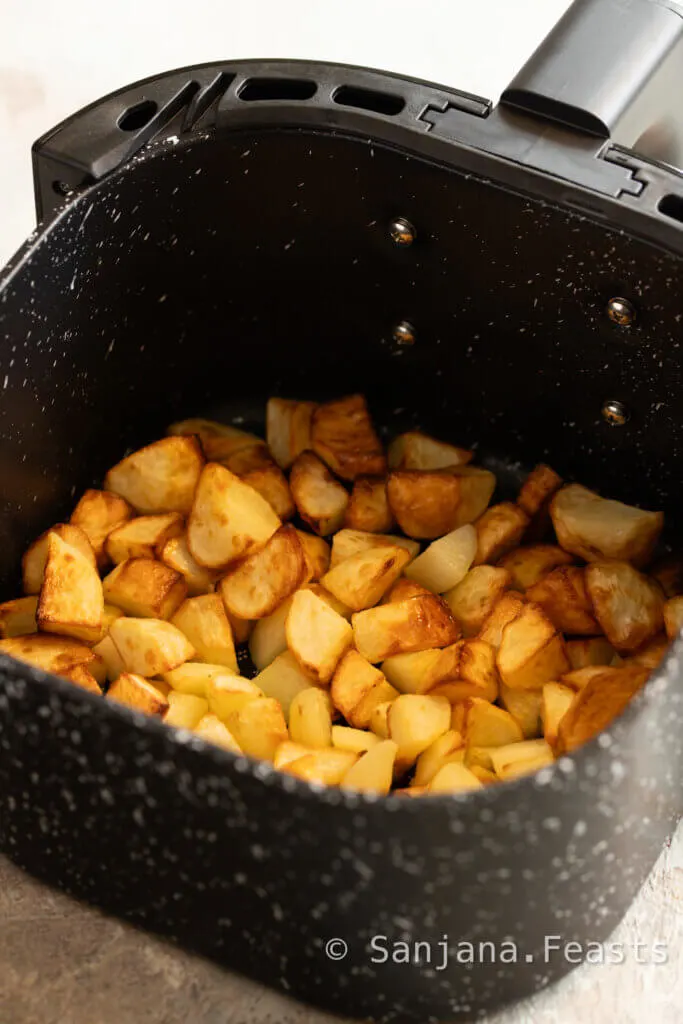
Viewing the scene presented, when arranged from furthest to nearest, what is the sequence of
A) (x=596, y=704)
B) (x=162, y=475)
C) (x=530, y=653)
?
(x=162, y=475) < (x=530, y=653) < (x=596, y=704)

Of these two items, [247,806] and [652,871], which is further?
[652,871]

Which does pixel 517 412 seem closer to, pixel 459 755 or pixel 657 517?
pixel 657 517

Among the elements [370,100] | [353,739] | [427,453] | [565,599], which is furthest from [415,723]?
[370,100]

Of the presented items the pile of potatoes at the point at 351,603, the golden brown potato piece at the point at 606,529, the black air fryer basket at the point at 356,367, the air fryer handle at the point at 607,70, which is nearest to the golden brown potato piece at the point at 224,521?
the pile of potatoes at the point at 351,603

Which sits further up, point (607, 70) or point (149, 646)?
point (607, 70)

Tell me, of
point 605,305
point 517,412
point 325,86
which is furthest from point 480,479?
point 325,86

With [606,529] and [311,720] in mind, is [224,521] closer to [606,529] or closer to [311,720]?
[311,720]
